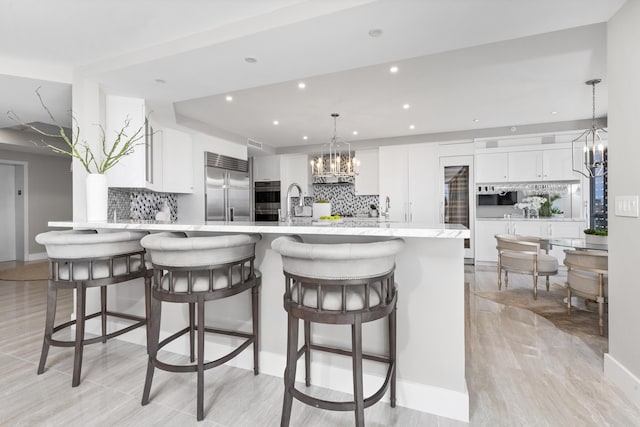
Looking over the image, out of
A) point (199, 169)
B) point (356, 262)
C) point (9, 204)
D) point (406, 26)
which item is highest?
point (406, 26)

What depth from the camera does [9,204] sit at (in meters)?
6.53

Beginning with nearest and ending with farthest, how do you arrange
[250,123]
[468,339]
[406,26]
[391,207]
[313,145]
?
[406,26], [468,339], [250,123], [391,207], [313,145]

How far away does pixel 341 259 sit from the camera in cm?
129

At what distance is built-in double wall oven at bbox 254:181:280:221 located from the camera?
268 inches

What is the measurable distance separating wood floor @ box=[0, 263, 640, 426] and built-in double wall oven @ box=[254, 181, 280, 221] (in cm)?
448

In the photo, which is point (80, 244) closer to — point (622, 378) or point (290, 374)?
point (290, 374)

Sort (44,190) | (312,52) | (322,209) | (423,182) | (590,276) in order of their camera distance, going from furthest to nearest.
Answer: (44,190) → (423,182) → (322,209) → (590,276) → (312,52)

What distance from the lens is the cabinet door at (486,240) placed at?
5574 millimetres

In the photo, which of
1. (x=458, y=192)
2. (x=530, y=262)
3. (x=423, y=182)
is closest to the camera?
(x=530, y=262)

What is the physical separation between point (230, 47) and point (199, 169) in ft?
9.85

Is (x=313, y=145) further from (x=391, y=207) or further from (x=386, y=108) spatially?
(x=386, y=108)

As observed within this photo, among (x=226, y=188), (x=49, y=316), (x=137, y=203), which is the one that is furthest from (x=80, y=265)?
(x=226, y=188)

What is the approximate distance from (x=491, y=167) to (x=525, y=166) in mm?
517

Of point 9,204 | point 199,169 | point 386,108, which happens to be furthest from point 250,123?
point 9,204
